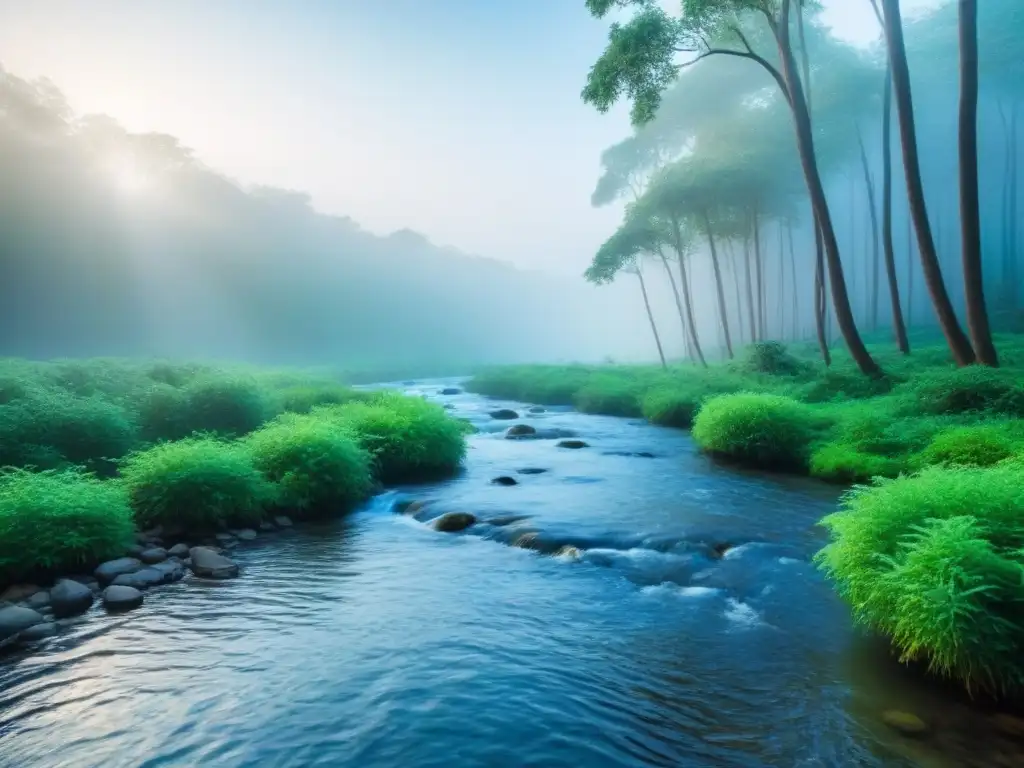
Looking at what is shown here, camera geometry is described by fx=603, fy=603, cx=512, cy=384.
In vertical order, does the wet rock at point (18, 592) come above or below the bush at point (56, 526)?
below

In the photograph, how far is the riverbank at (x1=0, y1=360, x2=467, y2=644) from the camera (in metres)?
6.75

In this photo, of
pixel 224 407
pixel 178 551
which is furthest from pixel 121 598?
pixel 224 407

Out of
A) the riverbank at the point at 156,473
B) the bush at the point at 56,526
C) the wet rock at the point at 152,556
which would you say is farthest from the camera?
the wet rock at the point at 152,556

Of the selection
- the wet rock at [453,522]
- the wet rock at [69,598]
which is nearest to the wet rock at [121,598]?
the wet rock at [69,598]

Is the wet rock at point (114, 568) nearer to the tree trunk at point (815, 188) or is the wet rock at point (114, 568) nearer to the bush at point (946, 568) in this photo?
the bush at point (946, 568)

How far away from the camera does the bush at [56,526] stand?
6.62 m

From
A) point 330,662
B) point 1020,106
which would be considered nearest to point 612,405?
point 330,662

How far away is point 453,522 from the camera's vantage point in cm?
954

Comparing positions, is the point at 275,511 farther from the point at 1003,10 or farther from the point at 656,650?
the point at 1003,10

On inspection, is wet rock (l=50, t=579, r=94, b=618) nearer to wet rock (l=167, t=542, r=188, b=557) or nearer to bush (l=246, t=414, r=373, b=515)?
wet rock (l=167, t=542, r=188, b=557)

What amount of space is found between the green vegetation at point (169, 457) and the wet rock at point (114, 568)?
186mm

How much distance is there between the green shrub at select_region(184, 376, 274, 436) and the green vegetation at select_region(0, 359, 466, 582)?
3 cm

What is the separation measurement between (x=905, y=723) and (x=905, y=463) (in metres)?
7.78

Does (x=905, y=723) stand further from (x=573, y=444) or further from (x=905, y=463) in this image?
(x=573, y=444)
